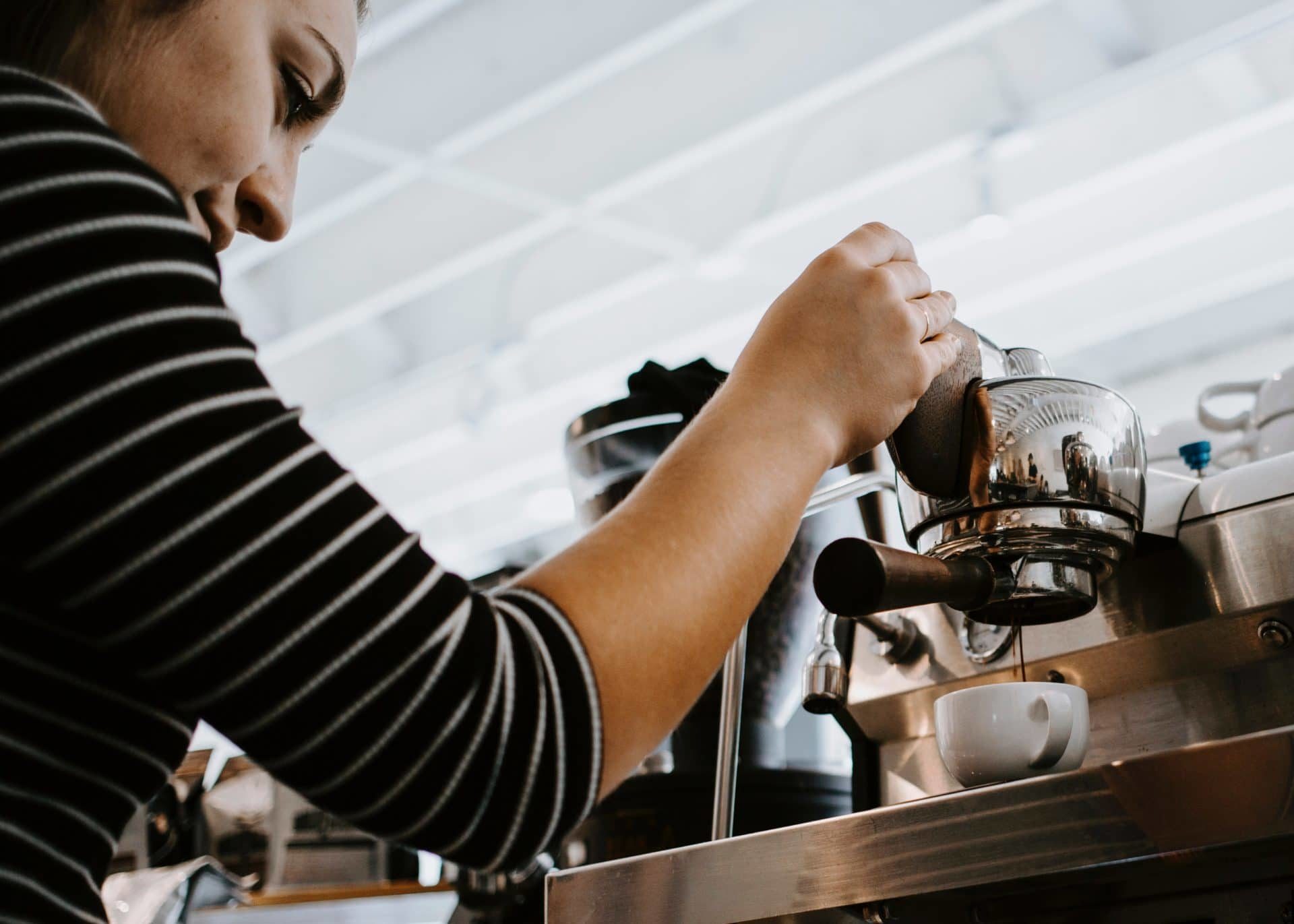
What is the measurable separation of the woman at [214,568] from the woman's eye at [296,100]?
35mm

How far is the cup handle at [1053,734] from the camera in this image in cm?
70

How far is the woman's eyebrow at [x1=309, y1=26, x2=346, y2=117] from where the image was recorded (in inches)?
21.3

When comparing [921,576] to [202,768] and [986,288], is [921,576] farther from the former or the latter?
[986,288]

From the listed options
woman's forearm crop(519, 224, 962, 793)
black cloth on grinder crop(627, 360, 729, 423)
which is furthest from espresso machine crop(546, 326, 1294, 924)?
black cloth on grinder crop(627, 360, 729, 423)

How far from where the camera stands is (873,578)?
614mm

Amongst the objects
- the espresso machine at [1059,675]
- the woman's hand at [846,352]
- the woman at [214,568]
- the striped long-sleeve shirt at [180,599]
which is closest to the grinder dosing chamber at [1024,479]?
the espresso machine at [1059,675]

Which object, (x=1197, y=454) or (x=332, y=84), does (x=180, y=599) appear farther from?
A: (x=1197, y=454)

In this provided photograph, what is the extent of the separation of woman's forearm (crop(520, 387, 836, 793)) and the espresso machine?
0.15 m

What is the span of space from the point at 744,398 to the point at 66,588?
0.26 metres

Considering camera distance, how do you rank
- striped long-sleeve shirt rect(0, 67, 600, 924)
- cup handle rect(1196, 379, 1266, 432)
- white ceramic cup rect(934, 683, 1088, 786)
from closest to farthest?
1. striped long-sleeve shirt rect(0, 67, 600, 924)
2. white ceramic cup rect(934, 683, 1088, 786)
3. cup handle rect(1196, 379, 1266, 432)

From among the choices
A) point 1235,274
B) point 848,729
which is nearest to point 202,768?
point 848,729

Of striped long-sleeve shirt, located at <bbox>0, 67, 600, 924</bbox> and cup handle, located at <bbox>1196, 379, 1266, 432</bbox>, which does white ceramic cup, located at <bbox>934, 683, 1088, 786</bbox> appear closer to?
striped long-sleeve shirt, located at <bbox>0, 67, 600, 924</bbox>

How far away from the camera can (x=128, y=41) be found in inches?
19.2

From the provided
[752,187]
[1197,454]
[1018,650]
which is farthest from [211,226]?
[752,187]
